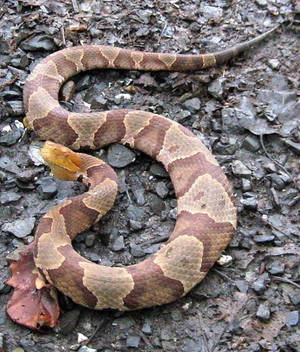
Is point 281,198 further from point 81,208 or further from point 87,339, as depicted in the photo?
point 87,339

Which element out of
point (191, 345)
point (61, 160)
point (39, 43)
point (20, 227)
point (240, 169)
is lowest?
point (191, 345)

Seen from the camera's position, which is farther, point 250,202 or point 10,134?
point 10,134

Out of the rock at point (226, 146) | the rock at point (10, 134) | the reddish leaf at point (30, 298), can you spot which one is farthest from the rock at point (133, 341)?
the rock at point (10, 134)

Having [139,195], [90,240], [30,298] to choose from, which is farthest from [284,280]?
[30,298]

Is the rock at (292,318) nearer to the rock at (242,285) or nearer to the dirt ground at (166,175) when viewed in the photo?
the dirt ground at (166,175)

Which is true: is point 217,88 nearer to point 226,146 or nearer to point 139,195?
point 226,146

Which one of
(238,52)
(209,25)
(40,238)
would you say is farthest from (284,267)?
(209,25)
